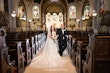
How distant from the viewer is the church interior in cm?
404

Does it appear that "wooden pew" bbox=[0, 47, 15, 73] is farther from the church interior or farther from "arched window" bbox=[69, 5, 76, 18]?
"arched window" bbox=[69, 5, 76, 18]

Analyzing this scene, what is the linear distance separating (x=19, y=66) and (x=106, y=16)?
969 centimetres

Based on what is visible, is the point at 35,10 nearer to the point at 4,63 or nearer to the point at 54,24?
the point at 54,24

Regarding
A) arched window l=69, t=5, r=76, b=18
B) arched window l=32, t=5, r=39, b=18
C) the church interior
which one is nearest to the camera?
the church interior

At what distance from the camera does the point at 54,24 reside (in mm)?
29781

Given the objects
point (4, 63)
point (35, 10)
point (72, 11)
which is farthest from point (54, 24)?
point (4, 63)

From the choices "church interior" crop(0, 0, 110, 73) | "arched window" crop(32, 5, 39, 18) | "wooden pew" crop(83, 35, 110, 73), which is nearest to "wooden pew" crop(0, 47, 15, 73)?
"church interior" crop(0, 0, 110, 73)

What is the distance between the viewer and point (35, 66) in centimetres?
659

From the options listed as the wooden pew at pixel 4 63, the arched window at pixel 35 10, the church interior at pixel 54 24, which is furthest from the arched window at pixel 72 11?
the wooden pew at pixel 4 63

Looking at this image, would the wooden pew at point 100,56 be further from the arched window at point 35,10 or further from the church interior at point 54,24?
the arched window at point 35,10

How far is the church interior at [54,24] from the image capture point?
159 inches

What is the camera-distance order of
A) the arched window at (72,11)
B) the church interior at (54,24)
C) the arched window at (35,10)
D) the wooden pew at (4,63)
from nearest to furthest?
the wooden pew at (4,63), the church interior at (54,24), the arched window at (72,11), the arched window at (35,10)

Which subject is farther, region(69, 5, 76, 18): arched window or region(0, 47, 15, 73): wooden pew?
region(69, 5, 76, 18): arched window

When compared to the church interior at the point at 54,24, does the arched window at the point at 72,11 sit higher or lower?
higher
